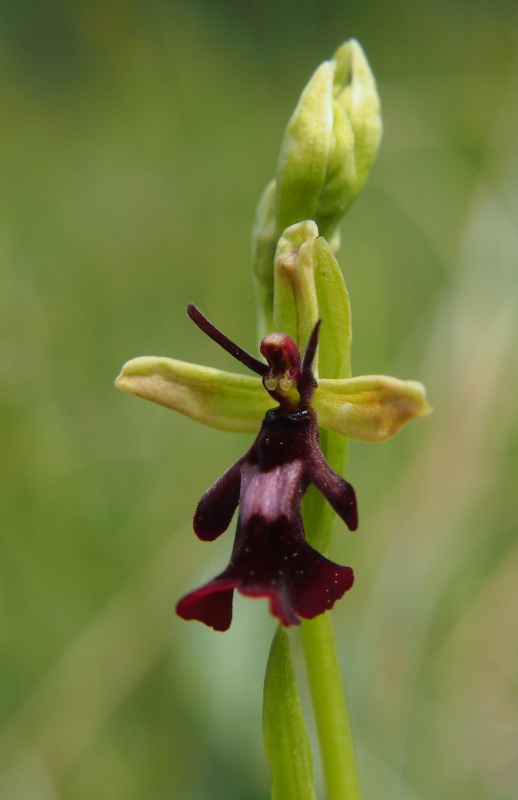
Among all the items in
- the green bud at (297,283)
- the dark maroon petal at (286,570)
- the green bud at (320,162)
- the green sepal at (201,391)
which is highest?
the green bud at (320,162)

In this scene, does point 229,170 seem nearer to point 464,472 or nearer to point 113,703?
point 464,472

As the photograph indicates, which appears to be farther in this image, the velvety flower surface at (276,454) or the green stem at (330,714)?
the green stem at (330,714)

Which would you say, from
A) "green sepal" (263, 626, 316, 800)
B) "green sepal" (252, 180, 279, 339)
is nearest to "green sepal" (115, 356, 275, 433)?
"green sepal" (252, 180, 279, 339)

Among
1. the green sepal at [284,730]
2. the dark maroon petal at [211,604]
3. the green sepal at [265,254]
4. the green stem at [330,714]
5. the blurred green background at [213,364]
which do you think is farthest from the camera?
the blurred green background at [213,364]

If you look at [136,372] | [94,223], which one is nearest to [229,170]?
[94,223]

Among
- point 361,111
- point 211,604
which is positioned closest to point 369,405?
point 211,604

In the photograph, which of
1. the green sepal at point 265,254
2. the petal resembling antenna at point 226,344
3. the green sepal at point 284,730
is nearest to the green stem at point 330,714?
the green sepal at point 284,730

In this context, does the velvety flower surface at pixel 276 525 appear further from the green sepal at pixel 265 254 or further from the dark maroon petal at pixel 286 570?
the green sepal at pixel 265 254

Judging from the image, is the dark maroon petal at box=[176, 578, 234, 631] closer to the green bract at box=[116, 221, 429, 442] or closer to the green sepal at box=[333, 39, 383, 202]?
the green bract at box=[116, 221, 429, 442]
